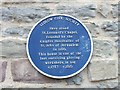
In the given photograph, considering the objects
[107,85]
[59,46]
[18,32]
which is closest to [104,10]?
[59,46]

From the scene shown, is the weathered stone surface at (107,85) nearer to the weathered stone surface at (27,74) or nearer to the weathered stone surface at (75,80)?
the weathered stone surface at (75,80)

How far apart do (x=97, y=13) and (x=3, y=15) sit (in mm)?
791

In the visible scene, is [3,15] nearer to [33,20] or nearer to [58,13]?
[33,20]

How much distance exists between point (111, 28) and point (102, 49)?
20 cm

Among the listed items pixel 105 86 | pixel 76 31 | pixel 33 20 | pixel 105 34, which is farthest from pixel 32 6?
pixel 105 86

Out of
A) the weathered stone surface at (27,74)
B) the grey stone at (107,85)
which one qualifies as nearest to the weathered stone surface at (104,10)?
the grey stone at (107,85)

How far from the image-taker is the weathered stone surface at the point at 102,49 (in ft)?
10.4

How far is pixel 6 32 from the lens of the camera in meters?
3.18

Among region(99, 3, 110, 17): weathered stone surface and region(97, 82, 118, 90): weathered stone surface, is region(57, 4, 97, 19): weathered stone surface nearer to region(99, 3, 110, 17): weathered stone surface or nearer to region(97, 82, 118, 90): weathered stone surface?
region(99, 3, 110, 17): weathered stone surface

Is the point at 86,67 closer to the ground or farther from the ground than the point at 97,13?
closer to the ground

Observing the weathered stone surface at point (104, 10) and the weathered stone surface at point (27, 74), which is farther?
the weathered stone surface at point (104, 10)

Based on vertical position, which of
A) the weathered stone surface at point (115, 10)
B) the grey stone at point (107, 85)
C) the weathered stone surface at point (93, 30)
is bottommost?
the grey stone at point (107, 85)

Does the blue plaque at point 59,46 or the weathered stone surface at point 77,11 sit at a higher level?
the weathered stone surface at point 77,11

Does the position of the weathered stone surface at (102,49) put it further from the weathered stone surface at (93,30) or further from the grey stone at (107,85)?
the grey stone at (107,85)
